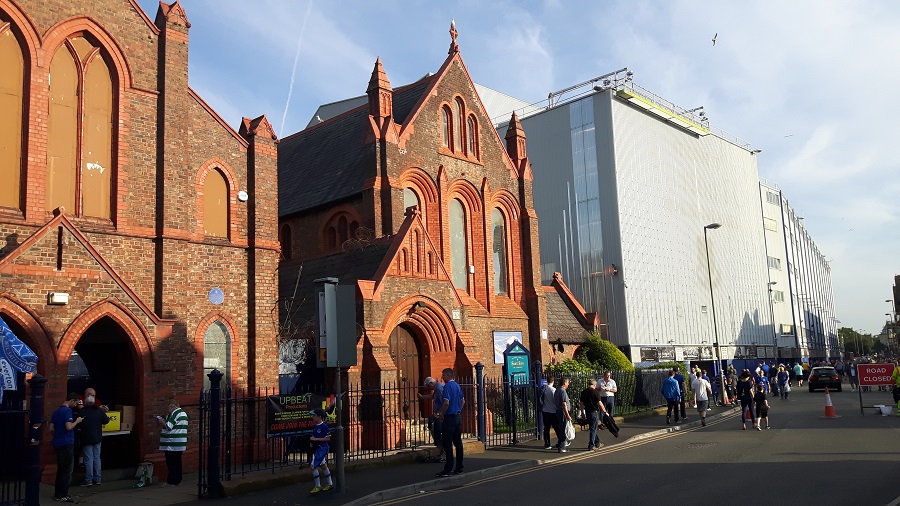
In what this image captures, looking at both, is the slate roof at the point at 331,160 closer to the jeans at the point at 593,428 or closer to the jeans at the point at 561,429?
the jeans at the point at 561,429

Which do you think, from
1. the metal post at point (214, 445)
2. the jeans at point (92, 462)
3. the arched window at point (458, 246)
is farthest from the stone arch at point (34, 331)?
the arched window at point (458, 246)

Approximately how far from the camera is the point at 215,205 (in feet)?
57.4

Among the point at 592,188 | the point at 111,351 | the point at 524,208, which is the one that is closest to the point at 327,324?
the point at 111,351

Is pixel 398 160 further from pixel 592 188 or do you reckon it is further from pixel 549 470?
pixel 592 188

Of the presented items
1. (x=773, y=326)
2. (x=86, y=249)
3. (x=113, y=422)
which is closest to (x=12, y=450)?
(x=113, y=422)

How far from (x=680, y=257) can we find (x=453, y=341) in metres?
30.3

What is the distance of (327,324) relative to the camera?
37.4 feet

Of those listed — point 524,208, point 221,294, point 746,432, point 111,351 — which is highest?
point 524,208

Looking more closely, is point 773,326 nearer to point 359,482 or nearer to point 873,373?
point 873,373

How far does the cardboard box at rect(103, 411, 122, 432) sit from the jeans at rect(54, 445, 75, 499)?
2.29 m

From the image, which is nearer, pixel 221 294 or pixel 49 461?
pixel 49 461

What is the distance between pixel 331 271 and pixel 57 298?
9421mm

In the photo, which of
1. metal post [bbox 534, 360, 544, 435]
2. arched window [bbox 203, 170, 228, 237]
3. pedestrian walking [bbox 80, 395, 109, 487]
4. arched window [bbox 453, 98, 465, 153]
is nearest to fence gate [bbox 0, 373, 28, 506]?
pedestrian walking [bbox 80, 395, 109, 487]

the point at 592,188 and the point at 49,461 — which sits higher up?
the point at 592,188
